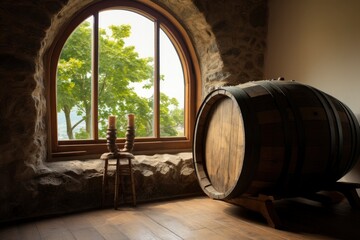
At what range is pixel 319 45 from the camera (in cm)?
267

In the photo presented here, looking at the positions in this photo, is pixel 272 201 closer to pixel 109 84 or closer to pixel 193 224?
pixel 193 224

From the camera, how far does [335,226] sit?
1899mm

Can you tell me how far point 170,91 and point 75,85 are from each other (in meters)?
0.98

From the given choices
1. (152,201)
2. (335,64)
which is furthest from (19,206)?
(335,64)

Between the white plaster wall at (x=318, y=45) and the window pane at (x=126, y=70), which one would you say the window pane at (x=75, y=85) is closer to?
the window pane at (x=126, y=70)

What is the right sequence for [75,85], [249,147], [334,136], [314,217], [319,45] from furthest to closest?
[75,85] → [319,45] → [314,217] → [334,136] → [249,147]

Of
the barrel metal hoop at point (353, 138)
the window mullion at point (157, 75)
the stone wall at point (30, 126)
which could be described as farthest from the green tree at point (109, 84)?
the barrel metal hoop at point (353, 138)

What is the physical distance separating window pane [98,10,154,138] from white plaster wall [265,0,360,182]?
50.9 inches

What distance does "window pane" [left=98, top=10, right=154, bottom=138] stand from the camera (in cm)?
295

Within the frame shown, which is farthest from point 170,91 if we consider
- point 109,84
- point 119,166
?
point 119,166

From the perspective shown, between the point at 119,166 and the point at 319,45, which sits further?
the point at 319,45

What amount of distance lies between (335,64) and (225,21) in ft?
3.65

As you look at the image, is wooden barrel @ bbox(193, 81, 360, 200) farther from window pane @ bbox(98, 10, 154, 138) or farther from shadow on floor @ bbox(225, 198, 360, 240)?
window pane @ bbox(98, 10, 154, 138)

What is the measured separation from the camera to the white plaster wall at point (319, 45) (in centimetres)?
243
